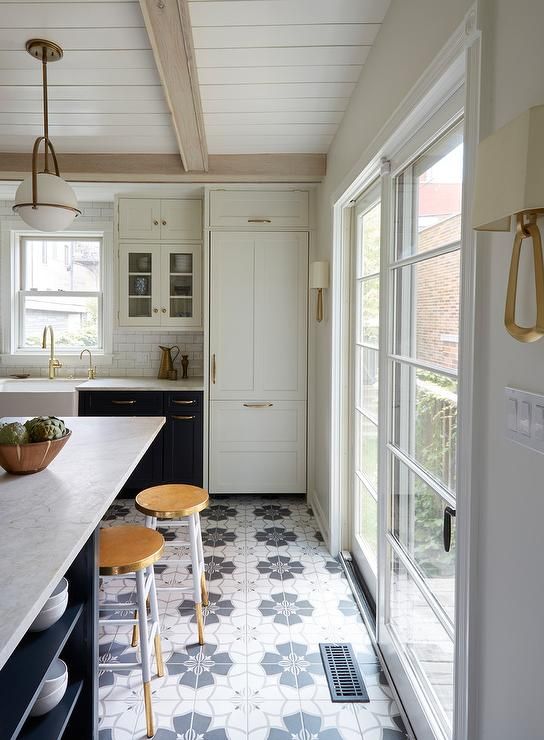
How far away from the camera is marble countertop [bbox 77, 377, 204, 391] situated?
3967 millimetres

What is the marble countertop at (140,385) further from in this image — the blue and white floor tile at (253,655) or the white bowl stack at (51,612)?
the white bowl stack at (51,612)

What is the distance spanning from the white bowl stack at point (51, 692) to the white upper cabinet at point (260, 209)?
311cm

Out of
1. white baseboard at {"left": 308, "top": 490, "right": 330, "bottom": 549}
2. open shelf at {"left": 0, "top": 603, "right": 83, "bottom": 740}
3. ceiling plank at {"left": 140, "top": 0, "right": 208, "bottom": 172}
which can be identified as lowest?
white baseboard at {"left": 308, "top": 490, "right": 330, "bottom": 549}

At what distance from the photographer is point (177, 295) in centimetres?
423

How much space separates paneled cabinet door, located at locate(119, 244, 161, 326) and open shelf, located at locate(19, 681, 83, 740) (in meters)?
3.10

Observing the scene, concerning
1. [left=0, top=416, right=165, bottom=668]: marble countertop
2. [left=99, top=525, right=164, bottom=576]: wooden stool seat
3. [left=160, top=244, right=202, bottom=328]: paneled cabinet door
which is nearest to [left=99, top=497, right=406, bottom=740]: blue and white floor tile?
[left=99, top=525, right=164, bottom=576]: wooden stool seat

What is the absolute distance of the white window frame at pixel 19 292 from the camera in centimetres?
458

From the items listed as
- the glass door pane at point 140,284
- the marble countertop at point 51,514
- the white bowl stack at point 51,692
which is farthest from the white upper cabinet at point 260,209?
the white bowl stack at point 51,692

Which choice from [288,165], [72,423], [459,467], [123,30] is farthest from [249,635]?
[288,165]

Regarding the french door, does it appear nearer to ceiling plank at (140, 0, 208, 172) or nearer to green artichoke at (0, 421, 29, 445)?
ceiling plank at (140, 0, 208, 172)

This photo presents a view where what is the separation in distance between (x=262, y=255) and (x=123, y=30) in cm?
204

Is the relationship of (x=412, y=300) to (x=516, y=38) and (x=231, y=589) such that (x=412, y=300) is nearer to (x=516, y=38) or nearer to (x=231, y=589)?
(x=516, y=38)

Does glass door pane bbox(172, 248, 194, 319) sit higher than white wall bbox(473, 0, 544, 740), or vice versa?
glass door pane bbox(172, 248, 194, 319)

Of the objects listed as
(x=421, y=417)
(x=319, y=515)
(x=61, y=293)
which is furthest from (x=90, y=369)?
(x=421, y=417)
